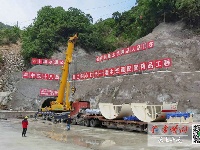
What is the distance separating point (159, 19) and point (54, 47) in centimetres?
2018

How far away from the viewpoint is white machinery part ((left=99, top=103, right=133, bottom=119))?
76.9 feet

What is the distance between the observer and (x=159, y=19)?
50469 mm

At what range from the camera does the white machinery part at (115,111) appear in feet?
76.9

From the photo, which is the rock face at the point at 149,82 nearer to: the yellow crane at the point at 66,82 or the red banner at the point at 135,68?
the red banner at the point at 135,68

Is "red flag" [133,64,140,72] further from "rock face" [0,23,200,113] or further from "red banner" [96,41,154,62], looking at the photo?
"red banner" [96,41,154,62]

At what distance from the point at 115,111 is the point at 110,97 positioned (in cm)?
1272

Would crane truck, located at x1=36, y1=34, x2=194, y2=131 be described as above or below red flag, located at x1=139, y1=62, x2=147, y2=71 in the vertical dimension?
below

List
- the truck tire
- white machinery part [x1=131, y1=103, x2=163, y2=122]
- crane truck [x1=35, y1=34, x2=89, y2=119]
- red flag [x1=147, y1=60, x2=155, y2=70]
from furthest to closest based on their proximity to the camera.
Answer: red flag [x1=147, y1=60, x2=155, y2=70] → crane truck [x1=35, y1=34, x2=89, y2=119] → the truck tire → white machinery part [x1=131, y1=103, x2=163, y2=122]

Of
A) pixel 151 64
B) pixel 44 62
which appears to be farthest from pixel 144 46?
pixel 44 62

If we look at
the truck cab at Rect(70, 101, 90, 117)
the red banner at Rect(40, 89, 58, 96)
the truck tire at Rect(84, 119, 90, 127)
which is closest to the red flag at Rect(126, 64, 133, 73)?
the truck cab at Rect(70, 101, 90, 117)

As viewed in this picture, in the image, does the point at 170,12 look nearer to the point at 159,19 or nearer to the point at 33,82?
the point at 159,19

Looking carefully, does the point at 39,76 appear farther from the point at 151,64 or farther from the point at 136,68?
the point at 151,64

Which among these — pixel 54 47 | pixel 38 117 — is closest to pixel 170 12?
pixel 54 47

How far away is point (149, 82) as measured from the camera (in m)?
34.6
